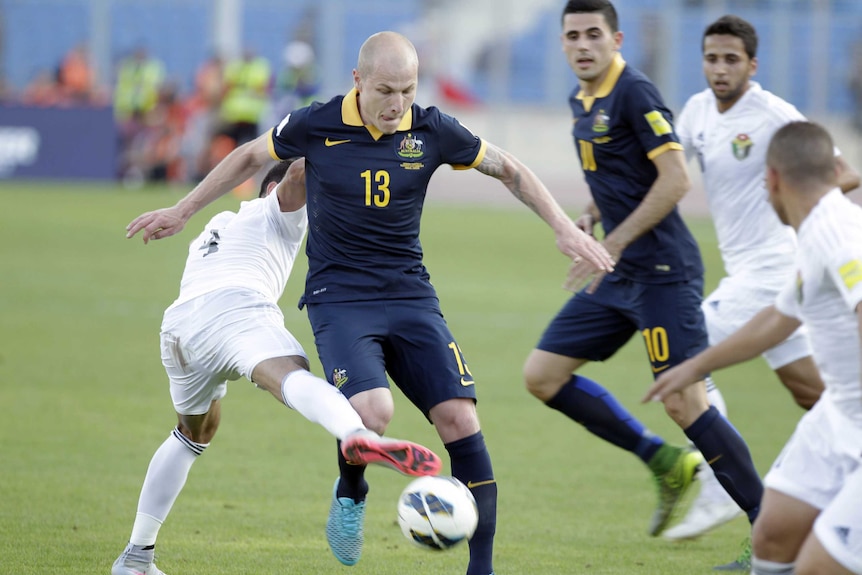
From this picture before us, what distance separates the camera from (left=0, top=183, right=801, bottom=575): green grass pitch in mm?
5934

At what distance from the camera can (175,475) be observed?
5.53 meters

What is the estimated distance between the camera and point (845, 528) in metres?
3.86

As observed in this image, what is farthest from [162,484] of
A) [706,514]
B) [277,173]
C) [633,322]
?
[706,514]

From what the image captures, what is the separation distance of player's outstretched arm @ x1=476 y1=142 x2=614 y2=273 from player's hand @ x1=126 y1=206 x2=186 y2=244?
1309 mm

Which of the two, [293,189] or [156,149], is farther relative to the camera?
[156,149]

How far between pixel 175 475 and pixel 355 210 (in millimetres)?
1395

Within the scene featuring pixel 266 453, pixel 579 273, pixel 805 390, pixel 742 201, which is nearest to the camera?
pixel 579 273

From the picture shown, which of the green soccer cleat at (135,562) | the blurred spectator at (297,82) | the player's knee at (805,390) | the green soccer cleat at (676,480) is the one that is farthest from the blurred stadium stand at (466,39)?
the green soccer cleat at (135,562)

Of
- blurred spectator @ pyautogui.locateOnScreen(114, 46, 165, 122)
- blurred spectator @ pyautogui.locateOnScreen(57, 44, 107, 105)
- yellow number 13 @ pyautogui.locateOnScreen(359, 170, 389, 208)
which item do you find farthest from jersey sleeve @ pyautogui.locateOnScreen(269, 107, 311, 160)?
blurred spectator @ pyautogui.locateOnScreen(57, 44, 107, 105)

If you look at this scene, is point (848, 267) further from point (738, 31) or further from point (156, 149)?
point (156, 149)

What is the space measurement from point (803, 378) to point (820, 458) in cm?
243

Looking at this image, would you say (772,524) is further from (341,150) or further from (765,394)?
(765,394)

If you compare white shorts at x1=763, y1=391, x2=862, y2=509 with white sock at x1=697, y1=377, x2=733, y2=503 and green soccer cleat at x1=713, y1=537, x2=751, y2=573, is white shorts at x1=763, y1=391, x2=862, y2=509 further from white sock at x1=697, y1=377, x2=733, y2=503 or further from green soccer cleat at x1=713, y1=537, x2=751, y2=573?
white sock at x1=697, y1=377, x2=733, y2=503

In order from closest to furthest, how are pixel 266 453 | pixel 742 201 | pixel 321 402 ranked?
1. pixel 321 402
2. pixel 742 201
3. pixel 266 453
